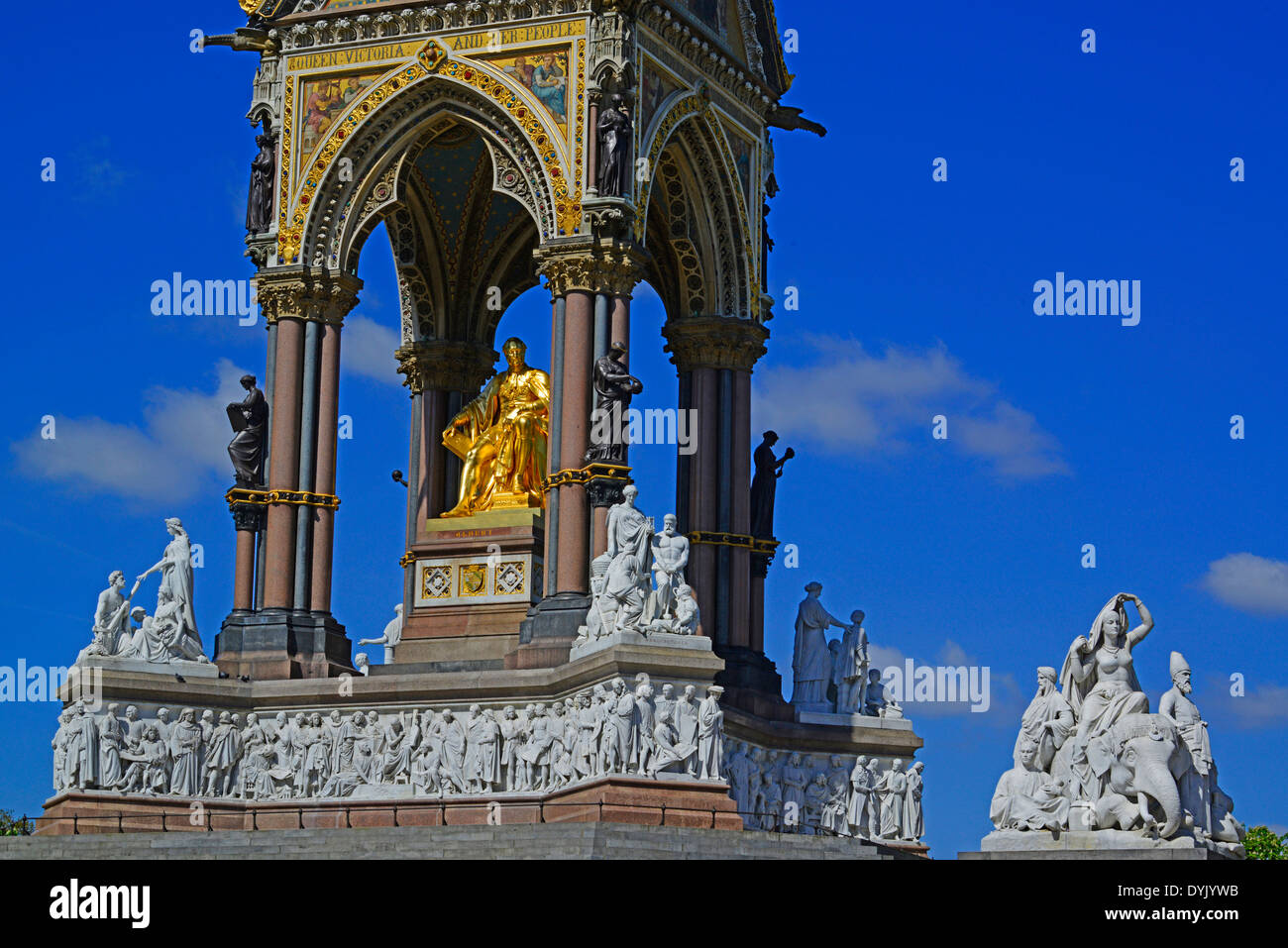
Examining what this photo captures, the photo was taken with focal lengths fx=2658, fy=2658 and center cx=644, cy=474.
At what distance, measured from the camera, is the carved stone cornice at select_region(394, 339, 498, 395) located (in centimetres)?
4453

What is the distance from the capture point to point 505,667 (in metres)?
38.2

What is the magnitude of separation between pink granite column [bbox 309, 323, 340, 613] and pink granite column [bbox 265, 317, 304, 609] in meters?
0.33

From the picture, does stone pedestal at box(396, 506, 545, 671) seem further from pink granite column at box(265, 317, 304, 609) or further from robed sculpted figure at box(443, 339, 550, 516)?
pink granite column at box(265, 317, 304, 609)

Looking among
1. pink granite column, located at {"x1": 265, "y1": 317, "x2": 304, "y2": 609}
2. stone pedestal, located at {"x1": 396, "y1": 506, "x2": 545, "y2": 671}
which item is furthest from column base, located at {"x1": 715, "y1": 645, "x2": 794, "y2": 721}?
pink granite column, located at {"x1": 265, "y1": 317, "x2": 304, "y2": 609}

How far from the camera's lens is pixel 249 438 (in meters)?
40.0

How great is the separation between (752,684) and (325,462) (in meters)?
7.55

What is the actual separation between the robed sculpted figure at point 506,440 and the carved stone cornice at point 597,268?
3253mm

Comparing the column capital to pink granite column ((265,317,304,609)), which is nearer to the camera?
pink granite column ((265,317,304,609))

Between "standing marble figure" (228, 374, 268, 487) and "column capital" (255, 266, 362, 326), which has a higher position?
"column capital" (255, 266, 362, 326)

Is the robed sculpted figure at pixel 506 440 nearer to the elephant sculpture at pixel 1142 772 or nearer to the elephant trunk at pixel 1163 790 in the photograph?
the elephant sculpture at pixel 1142 772

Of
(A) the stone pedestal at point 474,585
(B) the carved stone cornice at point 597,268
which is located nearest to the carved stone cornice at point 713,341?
(A) the stone pedestal at point 474,585
